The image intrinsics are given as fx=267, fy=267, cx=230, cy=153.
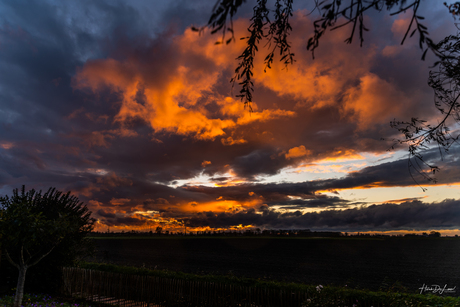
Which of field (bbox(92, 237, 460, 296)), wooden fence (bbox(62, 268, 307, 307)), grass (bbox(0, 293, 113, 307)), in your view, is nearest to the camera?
wooden fence (bbox(62, 268, 307, 307))

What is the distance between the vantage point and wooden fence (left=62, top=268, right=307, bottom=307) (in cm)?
1036

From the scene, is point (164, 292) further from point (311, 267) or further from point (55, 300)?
point (311, 267)

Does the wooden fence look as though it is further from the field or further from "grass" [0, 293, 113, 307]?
the field

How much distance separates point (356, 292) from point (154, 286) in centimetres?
863

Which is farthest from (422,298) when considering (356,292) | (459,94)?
(459,94)

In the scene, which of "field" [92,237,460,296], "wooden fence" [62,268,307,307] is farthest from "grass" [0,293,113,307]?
"field" [92,237,460,296]

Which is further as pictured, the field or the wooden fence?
the field

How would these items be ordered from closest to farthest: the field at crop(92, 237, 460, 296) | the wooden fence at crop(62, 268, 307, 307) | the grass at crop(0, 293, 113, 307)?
1. the wooden fence at crop(62, 268, 307, 307)
2. the grass at crop(0, 293, 113, 307)
3. the field at crop(92, 237, 460, 296)

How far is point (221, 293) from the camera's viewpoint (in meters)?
11.0

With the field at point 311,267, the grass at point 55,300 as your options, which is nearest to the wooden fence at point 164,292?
the grass at point 55,300

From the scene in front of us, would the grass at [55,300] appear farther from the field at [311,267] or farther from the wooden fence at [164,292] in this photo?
the field at [311,267]

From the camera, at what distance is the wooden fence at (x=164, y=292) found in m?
10.4

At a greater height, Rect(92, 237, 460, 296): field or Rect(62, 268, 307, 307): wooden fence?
Rect(62, 268, 307, 307): wooden fence

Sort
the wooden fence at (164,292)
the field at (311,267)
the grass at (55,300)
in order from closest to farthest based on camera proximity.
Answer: the wooden fence at (164,292) < the grass at (55,300) < the field at (311,267)
